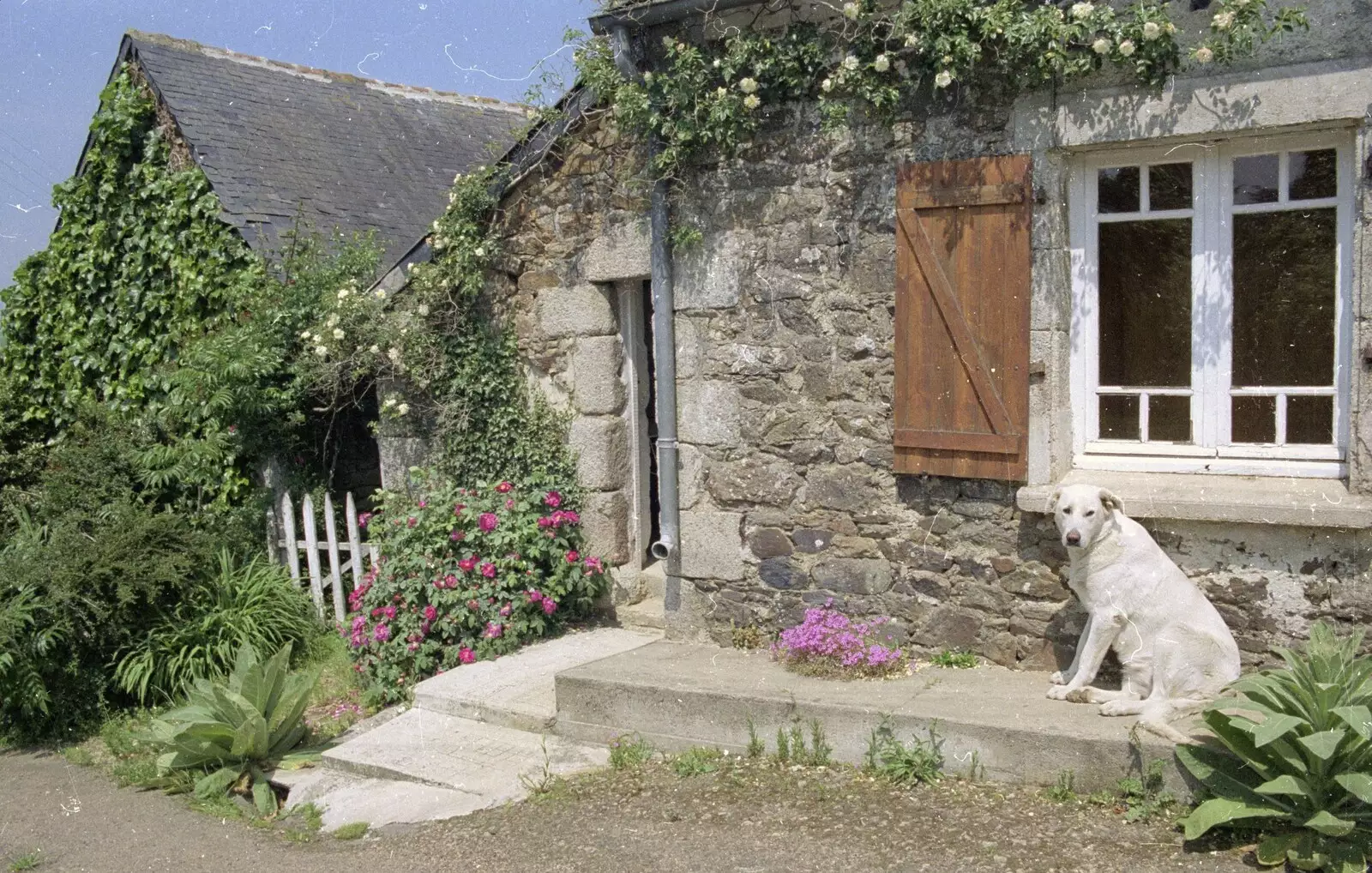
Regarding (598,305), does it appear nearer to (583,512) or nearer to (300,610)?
(583,512)

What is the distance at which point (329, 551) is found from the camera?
7840mm

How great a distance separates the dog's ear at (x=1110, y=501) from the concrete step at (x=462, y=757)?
248 cm

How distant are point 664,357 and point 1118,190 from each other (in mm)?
2447

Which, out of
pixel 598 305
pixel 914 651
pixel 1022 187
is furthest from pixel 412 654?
pixel 1022 187

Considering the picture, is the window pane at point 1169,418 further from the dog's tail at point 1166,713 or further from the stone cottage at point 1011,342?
the dog's tail at point 1166,713

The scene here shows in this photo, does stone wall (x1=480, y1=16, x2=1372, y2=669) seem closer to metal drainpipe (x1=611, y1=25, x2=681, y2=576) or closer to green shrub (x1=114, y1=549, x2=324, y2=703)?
metal drainpipe (x1=611, y1=25, x2=681, y2=576)

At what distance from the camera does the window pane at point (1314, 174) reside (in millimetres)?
4840

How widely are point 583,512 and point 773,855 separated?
3.16m

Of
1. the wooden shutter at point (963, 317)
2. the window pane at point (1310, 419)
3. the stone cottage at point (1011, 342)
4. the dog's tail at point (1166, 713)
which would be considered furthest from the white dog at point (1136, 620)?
the window pane at point (1310, 419)

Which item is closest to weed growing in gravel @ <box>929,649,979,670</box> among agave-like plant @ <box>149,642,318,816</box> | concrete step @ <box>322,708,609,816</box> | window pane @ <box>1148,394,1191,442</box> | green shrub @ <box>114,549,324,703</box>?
window pane @ <box>1148,394,1191,442</box>

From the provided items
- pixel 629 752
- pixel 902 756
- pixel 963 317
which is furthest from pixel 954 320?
pixel 629 752

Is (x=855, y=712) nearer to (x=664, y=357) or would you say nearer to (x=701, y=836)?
(x=701, y=836)

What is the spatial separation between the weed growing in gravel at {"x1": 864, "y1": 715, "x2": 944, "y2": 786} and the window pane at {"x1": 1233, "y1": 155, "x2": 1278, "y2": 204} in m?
2.62

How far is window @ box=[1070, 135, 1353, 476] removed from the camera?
4.89 meters
